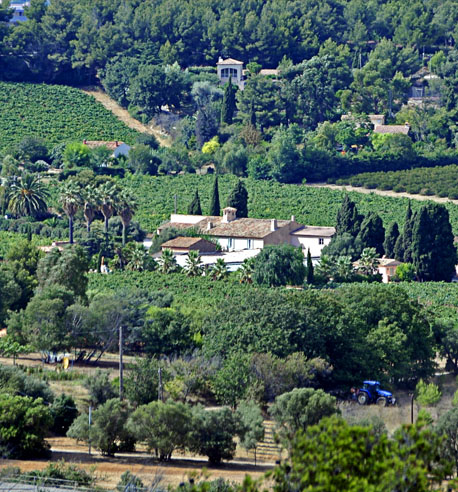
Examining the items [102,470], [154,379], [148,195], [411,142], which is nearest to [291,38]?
[411,142]

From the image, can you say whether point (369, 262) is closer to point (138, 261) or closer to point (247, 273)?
point (247, 273)

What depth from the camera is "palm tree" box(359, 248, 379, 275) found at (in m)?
89.7

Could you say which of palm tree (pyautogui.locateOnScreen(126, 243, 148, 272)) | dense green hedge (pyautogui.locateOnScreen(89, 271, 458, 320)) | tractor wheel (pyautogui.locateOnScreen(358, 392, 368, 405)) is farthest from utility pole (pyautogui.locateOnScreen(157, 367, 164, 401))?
palm tree (pyautogui.locateOnScreen(126, 243, 148, 272))

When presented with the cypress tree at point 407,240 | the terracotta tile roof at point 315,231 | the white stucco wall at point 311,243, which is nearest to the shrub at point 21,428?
the cypress tree at point 407,240

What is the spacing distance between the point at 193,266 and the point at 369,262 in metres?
10.7

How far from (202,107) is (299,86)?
901 centimetres

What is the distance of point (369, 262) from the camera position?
8981 centimetres

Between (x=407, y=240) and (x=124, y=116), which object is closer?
(x=407, y=240)

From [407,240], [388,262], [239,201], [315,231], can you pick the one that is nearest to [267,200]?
[239,201]

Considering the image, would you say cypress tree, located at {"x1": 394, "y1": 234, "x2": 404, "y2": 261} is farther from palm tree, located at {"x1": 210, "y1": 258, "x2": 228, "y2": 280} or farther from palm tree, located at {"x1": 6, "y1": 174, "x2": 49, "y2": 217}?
palm tree, located at {"x1": 6, "y1": 174, "x2": 49, "y2": 217}

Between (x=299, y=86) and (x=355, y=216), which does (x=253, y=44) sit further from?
(x=355, y=216)

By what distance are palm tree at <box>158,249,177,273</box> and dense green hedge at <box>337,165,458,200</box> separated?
30.9m

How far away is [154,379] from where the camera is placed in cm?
6159

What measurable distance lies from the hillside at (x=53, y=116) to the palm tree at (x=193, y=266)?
40.9m
